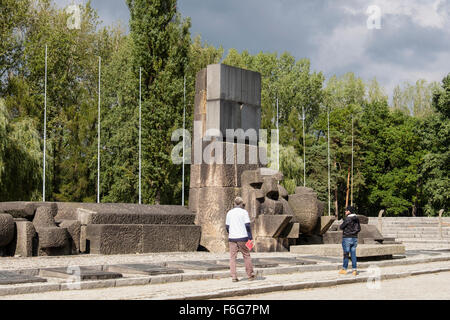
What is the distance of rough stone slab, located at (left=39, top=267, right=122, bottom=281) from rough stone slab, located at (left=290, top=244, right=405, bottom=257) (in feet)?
21.1

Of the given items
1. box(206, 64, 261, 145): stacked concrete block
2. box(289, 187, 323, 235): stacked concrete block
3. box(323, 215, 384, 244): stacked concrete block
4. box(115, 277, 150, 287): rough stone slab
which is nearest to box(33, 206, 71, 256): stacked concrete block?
box(115, 277, 150, 287): rough stone slab

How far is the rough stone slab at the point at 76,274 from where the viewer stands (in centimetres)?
885

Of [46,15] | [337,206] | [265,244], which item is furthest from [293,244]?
[337,206]

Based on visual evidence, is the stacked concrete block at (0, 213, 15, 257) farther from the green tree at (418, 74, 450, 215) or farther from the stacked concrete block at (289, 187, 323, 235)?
the green tree at (418, 74, 450, 215)

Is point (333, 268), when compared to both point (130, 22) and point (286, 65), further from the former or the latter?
point (286, 65)

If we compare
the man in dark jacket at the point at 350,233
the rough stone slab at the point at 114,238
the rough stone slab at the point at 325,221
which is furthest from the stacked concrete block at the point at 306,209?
the man in dark jacket at the point at 350,233

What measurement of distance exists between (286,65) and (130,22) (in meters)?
28.4

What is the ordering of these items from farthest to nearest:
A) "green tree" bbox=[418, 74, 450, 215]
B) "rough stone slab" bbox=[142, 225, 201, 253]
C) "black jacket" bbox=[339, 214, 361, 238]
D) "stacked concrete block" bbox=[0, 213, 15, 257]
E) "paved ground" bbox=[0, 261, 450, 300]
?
"green tree" bbox=[418, 74, 450, 215] → "rough stone slab" bbox=[142, 225, 201, 253] → "stacked concrete block" bbox=[0, 213, 15, 257] → "black jacket" bbox=[339, 214, 361, 238] → "paved ground" bbox=[0, 261, 450, 300]

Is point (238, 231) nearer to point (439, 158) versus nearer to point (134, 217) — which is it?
point (134, 217)

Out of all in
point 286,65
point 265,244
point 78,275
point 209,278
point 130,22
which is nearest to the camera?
point 78,275

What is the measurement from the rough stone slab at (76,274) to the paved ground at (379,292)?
7.06 feet

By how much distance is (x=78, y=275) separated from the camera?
8898mm

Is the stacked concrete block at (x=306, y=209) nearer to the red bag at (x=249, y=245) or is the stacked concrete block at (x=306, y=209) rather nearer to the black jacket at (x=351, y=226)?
the black jacket at (x=351, y=226)

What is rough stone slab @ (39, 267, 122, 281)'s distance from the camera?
29.0 feet
